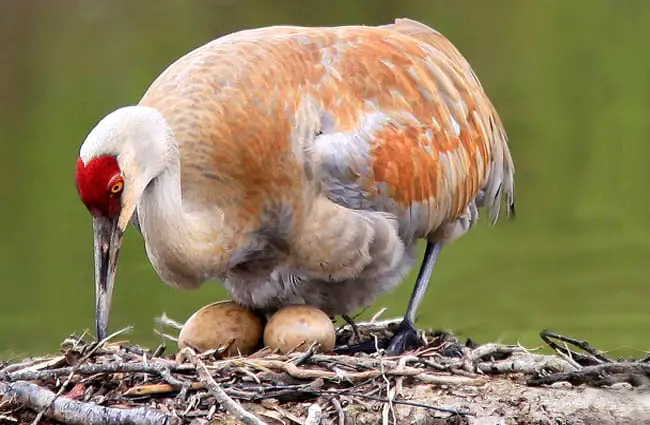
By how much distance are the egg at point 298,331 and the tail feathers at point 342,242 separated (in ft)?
0.88

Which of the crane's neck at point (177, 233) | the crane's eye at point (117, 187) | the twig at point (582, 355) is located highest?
the crane's eye at point (117, 187)

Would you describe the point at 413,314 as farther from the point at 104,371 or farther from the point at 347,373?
the point at 104,371

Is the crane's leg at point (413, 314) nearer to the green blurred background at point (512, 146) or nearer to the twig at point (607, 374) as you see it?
the twig at point (607, 374)

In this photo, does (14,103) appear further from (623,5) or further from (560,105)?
(623,5)

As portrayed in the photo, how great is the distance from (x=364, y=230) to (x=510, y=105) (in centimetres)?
874

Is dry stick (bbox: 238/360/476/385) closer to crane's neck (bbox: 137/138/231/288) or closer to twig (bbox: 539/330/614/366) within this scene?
crane's neck (bbox: 137/138/231/288)

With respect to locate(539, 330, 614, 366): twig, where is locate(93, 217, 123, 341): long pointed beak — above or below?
above

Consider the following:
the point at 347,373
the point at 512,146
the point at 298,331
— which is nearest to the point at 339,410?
the point at 347,373

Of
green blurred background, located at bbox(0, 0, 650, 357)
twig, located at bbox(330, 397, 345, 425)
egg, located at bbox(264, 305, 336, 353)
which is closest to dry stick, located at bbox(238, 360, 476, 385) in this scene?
twig, located at bbox(330, 397, 345, 425)

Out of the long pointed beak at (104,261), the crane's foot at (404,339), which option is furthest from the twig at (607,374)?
the long pointed beak at (104,261)

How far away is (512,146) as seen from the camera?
15406 millimetres

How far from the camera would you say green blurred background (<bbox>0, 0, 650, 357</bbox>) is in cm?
1149

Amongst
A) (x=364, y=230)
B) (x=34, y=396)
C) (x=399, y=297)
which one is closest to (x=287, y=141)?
(x=364, y=230)

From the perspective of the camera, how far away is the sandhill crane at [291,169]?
23.9 feet
